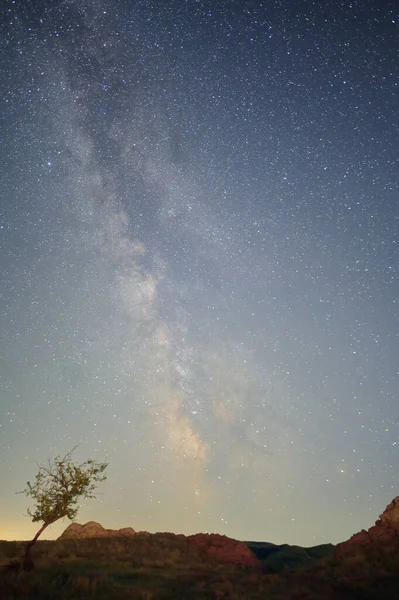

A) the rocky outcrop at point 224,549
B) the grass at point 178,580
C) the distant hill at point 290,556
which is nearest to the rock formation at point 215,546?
the rocky outcrop at point 224,549

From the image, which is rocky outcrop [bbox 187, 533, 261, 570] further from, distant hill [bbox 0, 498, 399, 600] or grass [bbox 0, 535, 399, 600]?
grass [bbox 0, 535, 399, 600]

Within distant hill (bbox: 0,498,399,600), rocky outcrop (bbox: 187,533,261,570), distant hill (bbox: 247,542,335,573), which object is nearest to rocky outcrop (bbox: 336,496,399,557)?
distant hill (bbox: 0,498,399,600)

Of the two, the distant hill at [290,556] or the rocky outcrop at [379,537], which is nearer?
the rocky outcrop at [379,537]

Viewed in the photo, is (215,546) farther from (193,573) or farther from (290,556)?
(193,573)

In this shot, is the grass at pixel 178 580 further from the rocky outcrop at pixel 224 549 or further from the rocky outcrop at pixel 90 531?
the rocky outcrop at pixel 90 531

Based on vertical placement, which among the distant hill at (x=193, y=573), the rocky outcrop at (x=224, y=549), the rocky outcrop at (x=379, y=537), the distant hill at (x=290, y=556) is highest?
the rocky outcrop at (x=379, y=537)

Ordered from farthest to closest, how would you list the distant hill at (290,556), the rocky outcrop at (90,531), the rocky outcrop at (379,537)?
the rocky outcrop at (90,531) → the distant hill at (290,556) → the rocky outcrop at (379,537)

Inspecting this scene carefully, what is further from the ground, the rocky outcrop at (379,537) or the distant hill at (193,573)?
the rocky outcrop at (379,537)

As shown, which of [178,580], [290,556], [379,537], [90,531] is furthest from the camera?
[90,531]

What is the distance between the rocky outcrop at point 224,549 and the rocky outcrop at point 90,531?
48.3ft

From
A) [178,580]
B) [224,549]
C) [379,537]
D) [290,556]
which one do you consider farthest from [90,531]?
[379,537]

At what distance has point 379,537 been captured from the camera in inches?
1347

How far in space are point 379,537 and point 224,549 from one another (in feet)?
57.9

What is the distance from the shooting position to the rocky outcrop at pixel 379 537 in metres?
31.3
